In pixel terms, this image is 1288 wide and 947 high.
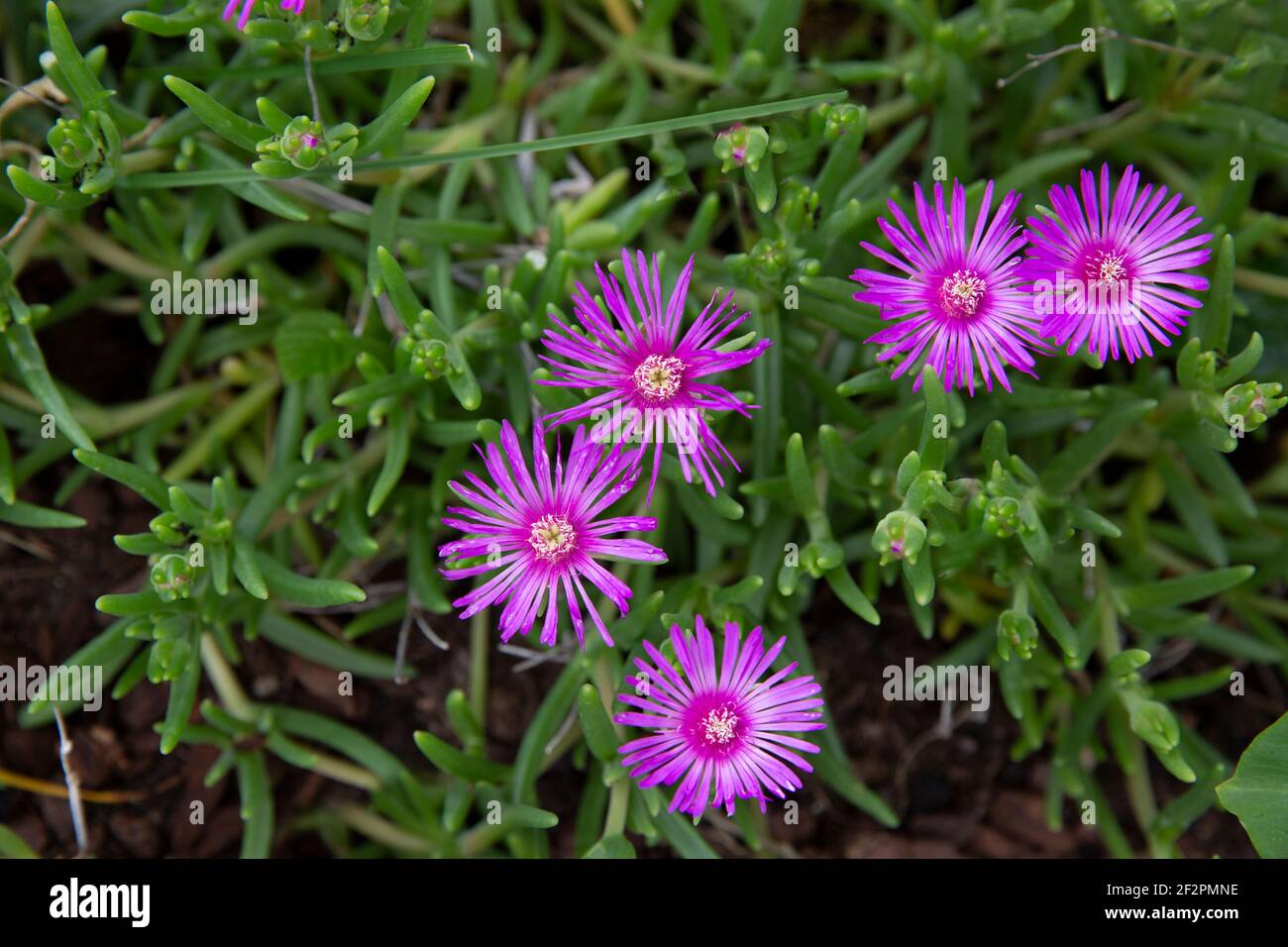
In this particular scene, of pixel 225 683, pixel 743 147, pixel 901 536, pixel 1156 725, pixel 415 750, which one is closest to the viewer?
pixel 901 536

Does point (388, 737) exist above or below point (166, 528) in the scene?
below

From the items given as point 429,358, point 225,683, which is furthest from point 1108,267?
point 225,683

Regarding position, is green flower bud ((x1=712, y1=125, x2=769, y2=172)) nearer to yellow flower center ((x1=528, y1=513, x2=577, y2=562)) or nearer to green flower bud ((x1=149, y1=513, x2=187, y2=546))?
yellow flower center ((x1=528, y1=513, x2=577, y2=562))

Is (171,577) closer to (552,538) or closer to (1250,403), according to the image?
(552,538)

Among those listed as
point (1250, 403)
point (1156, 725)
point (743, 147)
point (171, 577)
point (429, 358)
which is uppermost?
point (743, 147)

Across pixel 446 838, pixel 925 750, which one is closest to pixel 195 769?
pixel 446 838
